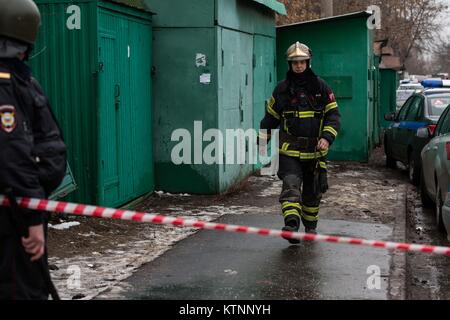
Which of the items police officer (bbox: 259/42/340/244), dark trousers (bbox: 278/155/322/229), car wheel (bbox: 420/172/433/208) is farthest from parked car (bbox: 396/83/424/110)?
police officer (bbox: 259/42/340/244)

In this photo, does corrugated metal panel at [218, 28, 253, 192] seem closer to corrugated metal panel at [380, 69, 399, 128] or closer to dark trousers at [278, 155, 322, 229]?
dark trousers at [278, 155, 322, 229]

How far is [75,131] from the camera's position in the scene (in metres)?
8.76

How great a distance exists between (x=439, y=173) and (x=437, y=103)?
14.6ft

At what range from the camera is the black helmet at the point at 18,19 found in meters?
3.97

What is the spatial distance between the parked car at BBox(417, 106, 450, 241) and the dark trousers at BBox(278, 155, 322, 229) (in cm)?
124

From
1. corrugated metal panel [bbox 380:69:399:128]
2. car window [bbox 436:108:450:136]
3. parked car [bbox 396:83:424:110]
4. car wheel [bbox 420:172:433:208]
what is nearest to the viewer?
car window [bbox 436:108:450:136]

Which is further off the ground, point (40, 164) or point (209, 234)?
point (40, 164)

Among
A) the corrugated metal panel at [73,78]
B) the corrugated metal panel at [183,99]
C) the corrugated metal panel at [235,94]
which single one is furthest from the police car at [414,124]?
the corrugated metal panel at [73,78]

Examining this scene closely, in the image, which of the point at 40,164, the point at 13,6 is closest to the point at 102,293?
the point at 40,164

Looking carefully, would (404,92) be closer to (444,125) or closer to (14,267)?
(444,125)

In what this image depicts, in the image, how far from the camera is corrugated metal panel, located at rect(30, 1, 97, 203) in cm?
858

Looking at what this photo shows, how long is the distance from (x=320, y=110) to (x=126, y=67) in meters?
2.68

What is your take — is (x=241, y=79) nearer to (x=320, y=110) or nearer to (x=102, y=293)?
(x=320, y=110)

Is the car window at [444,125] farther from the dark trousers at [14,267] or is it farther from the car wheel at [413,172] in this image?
the dark trousers at [14,267]
